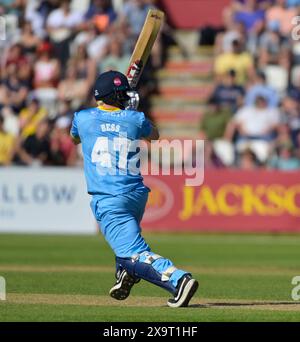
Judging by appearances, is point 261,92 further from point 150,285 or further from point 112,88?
point 112,88

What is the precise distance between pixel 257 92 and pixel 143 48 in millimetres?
11279

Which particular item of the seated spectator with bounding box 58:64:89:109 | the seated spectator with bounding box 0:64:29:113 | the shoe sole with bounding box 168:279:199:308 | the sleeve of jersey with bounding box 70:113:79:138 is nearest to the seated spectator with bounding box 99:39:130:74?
the seated spectator with bounding box 58:64:89:109

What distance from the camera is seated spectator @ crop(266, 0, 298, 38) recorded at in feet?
74.7

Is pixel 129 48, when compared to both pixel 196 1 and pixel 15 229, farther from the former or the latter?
pixel 15 229

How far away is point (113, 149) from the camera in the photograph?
945 cm

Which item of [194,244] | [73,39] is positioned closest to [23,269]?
[194,244]

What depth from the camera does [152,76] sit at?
24.2m

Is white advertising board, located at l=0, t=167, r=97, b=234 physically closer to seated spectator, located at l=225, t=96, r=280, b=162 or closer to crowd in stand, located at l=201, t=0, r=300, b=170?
crowd in stand, located at l=201, t=0, r=300, b=170

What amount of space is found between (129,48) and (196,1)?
10.8ft

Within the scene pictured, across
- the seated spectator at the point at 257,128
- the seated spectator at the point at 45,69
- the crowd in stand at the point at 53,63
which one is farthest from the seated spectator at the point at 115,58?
the seated spectator at the point at 257,128

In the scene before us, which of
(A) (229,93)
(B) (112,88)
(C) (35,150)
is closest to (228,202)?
(A) (229,93)

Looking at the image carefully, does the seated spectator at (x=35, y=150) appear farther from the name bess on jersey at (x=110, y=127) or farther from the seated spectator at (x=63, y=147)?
the name bess on jersey at (x=110, y=127)

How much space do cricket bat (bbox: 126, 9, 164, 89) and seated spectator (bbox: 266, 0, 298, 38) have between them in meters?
11.8
